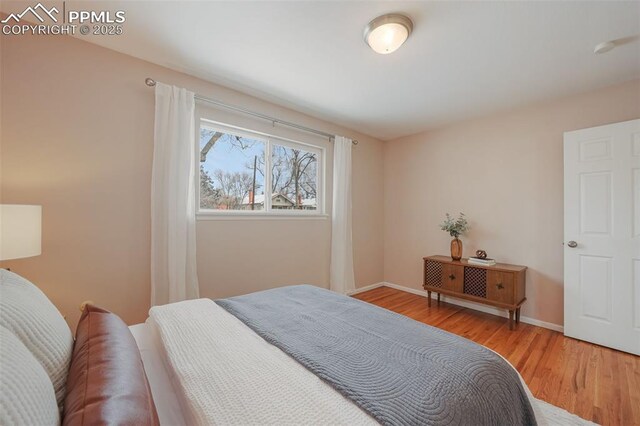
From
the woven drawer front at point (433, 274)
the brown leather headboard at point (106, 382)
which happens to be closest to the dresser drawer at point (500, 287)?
the woven drawer front at point (433, 274)

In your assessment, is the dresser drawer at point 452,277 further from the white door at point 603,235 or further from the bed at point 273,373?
the bed at point 273,373

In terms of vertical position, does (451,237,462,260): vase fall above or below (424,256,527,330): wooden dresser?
above

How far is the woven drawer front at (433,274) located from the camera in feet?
10.5

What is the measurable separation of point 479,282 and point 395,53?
2.55 m

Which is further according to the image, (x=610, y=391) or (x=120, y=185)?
(x=120, y=185)

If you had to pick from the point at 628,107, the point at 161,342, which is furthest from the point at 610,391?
the point at 161,342

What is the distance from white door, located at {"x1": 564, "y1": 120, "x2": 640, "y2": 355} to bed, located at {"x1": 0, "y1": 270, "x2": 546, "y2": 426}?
6.82 feet

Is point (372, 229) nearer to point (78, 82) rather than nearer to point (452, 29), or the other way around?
point (452, 29)

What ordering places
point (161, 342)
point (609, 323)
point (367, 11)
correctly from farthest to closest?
1. point (609, 323)
2. point (367, 11)
3. point (161, 342)

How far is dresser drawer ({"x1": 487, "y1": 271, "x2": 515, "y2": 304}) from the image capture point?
2.64 meters

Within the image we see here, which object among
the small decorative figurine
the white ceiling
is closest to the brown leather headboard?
the white ceiling

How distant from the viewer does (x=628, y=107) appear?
233 centimetres

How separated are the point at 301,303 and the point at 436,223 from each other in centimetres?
274

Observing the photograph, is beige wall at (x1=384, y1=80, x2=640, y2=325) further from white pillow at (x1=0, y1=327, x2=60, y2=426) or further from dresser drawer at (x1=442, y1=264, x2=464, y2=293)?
white pillow at (x1=0, y1=327, x2=60, y2=426)
